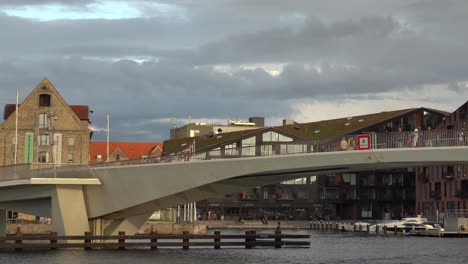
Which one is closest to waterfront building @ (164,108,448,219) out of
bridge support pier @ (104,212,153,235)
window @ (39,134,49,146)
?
window @ (39,134,49,146)

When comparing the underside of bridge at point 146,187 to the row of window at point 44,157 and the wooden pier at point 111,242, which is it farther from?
the row of window at point 44,157

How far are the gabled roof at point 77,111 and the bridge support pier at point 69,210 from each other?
72775mm

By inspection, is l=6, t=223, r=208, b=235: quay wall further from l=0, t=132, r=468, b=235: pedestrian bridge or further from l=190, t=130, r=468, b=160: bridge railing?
l=190, t=130, r=468, b=160: bridge railing

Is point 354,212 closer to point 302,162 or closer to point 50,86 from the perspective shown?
point 50,86

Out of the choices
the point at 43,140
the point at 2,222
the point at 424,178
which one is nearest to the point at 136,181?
the point at 2,222

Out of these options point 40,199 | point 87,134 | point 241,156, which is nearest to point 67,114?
point 87,134

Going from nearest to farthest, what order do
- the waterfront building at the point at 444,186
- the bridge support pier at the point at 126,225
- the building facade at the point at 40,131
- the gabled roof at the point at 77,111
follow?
the bridge support pier at the point at 126,225
the building facade at the point at 40,131
the gabled roof at the point at 77,111
the waterfront building at the point at 444,186

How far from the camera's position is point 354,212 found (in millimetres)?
179125

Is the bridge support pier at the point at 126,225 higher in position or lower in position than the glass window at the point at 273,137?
lower

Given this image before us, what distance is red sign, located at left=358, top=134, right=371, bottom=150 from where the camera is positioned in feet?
214

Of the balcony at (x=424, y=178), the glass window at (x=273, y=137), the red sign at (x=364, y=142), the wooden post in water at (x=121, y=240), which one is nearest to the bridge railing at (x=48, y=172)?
the wooden post in water at (x=121, y=240)

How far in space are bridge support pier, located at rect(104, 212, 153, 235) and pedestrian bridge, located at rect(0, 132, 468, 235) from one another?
0.11 meters

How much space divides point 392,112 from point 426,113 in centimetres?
636

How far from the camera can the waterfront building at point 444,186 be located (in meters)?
147
